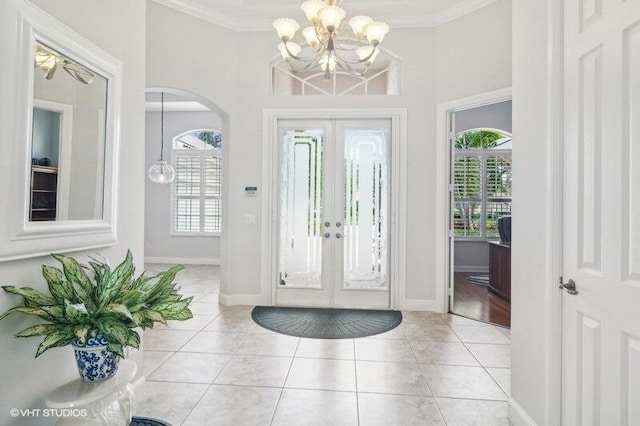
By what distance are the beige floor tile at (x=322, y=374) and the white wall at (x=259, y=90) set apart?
1.72 meters

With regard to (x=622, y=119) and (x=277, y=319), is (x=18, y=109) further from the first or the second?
(x=277, y=319)

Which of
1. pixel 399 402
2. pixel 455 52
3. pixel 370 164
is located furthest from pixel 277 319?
pixel 455 52

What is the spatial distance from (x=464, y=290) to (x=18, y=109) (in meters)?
5.62

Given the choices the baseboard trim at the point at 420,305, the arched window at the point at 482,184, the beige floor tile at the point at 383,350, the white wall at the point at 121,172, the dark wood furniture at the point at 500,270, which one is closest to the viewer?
the white wall at the point at 121,172

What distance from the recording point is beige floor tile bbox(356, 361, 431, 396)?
93.1 inches

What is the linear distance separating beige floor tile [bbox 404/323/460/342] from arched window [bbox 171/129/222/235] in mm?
5336

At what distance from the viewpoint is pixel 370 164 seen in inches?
167

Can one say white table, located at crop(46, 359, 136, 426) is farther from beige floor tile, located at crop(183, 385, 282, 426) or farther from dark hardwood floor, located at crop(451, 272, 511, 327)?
dark hardwood floor, located at crop(451, 272, 511, 327)

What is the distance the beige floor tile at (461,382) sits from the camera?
233cm

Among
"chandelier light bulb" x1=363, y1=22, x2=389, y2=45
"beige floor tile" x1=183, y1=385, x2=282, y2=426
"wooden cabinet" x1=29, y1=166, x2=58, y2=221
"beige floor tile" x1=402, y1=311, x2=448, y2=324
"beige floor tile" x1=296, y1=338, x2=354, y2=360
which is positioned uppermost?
"chandelier light bulb" x1=363, y1=22, x2=389, y2=45

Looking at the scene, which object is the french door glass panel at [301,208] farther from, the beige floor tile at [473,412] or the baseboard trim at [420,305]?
the beige floor tile at [473,412]

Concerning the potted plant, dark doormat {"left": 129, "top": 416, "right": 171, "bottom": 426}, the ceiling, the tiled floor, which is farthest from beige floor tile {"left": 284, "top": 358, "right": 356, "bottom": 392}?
the ceiling
